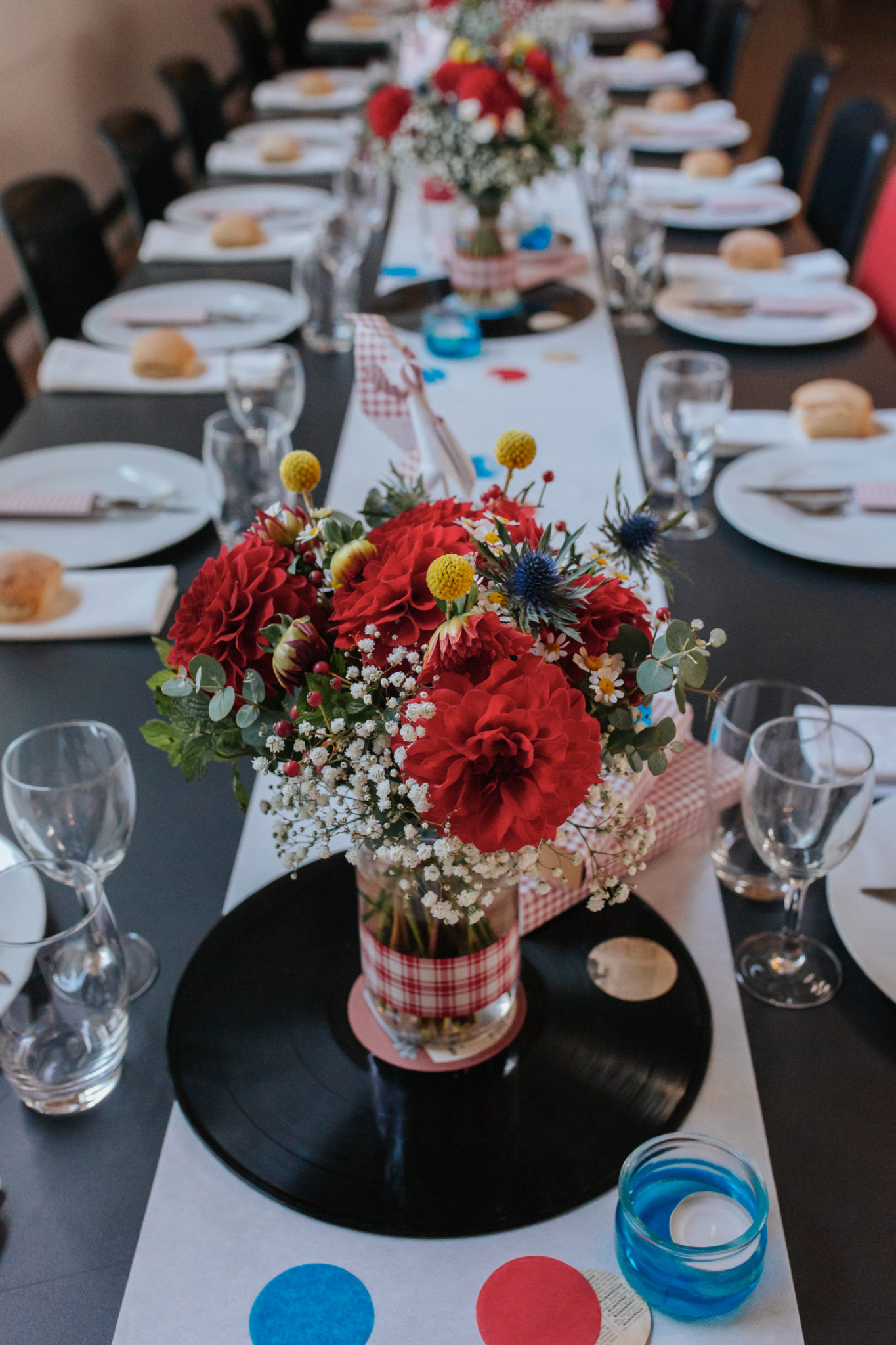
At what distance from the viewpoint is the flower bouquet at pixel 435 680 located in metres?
0.65

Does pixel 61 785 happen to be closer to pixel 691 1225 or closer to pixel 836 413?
pixel 691 1225

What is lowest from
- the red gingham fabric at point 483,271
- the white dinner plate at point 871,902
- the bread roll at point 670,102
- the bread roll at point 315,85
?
the white dinner plate at point 871,902

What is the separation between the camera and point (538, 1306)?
0.77 metres

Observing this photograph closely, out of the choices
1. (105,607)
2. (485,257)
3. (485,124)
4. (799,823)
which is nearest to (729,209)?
(485,257)

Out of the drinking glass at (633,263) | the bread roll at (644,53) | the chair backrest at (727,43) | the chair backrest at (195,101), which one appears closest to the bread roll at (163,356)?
the drinking glass at (633,263)

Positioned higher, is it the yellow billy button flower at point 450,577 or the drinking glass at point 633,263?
the yellow billy button flower at point 450,577

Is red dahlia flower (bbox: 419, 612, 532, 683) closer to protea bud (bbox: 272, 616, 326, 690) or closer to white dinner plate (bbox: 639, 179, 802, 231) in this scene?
protea bud (bbox: 272, 616, 326, 690)

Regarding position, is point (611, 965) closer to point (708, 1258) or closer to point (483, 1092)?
point (483, 1092)

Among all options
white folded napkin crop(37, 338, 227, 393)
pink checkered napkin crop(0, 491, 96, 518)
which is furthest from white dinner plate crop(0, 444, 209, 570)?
white folded napkin crop(37, 338, 227, 393)

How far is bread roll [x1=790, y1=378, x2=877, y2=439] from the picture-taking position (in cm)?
183

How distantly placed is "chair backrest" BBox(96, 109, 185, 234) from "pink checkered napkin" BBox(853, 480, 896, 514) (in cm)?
232

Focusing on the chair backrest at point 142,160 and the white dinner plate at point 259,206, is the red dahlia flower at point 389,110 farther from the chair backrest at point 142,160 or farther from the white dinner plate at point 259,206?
the chair backrest at point 142,160

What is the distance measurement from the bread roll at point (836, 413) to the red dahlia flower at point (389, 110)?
933mm

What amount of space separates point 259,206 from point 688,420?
163cm
